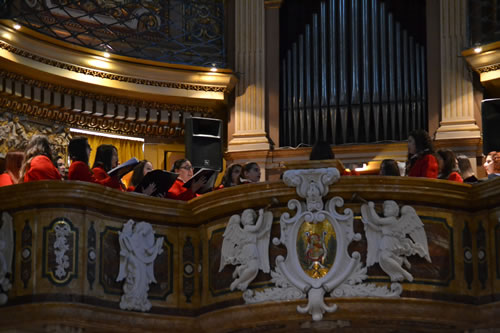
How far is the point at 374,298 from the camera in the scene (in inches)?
324

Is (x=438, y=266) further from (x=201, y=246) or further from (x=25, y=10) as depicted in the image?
(x=25, y=10)

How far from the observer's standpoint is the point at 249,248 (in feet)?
27.9

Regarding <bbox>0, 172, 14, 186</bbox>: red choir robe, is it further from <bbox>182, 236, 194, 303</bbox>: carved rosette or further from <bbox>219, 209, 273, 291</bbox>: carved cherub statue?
<bbox>219, 209, 273, 291</bbox>: carved cherub statue

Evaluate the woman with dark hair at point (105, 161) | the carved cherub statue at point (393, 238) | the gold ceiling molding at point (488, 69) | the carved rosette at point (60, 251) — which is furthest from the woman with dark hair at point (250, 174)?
the gold ceiling molding at point (488, 69)

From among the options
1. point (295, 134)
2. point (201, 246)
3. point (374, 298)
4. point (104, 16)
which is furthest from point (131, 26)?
point (374, 298)

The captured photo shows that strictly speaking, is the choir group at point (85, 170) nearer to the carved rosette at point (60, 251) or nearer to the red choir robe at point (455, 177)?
the carved rosette at point (60, 251)

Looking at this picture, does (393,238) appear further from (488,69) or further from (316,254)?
(488,69)

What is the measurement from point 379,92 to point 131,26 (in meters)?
2.50

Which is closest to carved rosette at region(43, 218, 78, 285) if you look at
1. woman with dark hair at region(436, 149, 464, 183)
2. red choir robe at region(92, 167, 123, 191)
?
red choir robe at region(92, 167, 123, 191)

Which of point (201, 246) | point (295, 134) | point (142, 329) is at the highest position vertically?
point (295, 134)

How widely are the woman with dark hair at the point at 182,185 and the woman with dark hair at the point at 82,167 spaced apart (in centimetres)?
50

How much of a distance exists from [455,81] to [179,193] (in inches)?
136

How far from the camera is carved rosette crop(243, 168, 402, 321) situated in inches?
326

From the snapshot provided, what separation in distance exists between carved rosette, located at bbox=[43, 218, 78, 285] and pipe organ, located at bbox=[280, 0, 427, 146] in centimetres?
401
